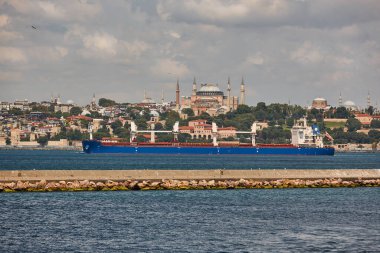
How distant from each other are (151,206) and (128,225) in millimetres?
7318

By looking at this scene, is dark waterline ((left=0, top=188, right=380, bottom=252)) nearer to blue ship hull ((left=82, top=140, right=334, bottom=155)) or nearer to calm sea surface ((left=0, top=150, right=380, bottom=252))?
calm sea surface ((left=0, top=150, right=380, bottom=252))

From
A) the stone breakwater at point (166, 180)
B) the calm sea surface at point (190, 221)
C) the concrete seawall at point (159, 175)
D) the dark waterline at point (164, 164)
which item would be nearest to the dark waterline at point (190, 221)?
the calm sea surface at point (190, 221)

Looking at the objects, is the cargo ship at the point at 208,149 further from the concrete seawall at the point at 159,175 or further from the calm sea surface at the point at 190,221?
the calm sea surface at the point at 190,221

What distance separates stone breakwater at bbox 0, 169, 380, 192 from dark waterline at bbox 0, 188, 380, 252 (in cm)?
174

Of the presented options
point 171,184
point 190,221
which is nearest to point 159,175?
point 171,184

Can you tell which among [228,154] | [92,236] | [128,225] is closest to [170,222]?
[128,225]

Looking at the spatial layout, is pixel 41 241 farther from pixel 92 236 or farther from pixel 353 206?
pixel 353 206

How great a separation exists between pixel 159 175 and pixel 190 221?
1824 cm

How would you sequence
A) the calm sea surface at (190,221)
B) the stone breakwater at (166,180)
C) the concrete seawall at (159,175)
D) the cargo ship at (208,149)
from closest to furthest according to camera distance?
the calm sea surface at (190,221) → the stone breakwater at (166,180) → the concrete seawall at (159,175) → the cargo ship at (208,149)

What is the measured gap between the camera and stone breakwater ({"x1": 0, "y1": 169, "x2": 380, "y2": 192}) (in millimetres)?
56438

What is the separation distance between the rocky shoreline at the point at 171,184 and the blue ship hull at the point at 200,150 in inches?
4130

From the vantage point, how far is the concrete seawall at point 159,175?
58438 mm

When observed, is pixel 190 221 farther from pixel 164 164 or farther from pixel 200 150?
pixel 200 150

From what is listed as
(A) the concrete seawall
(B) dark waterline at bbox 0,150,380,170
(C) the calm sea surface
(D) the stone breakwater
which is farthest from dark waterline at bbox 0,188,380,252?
(B) dark waterline at bbox 0,150,380,170
